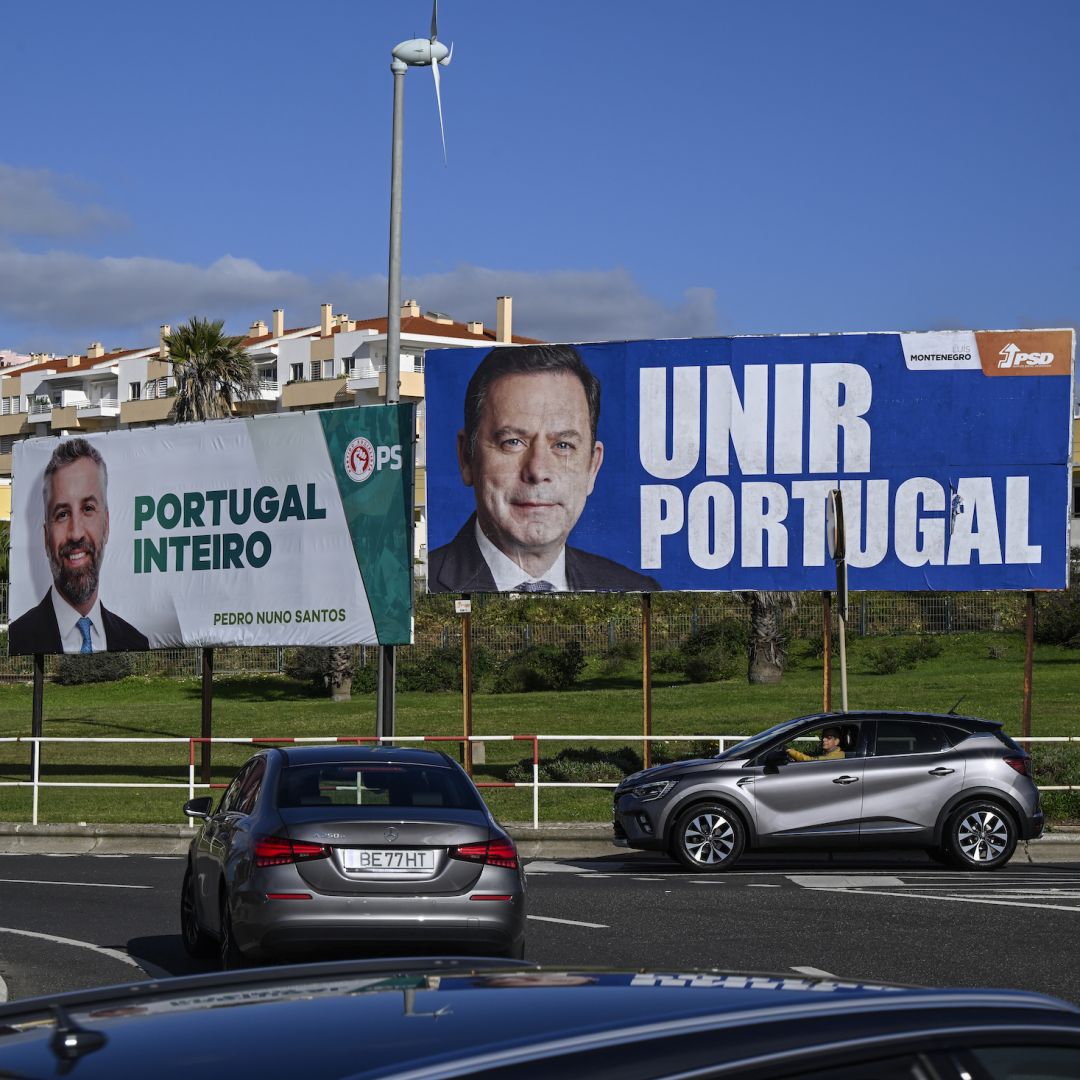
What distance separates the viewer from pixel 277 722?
37969mm

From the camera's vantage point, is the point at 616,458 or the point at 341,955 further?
the point at 616,458

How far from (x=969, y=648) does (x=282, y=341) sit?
64.6 m

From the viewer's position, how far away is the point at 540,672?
1770 inches

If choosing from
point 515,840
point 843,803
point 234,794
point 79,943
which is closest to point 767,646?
point 515,840

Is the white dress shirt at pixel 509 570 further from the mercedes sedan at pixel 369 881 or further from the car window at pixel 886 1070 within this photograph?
the car window at pixel 886 1070

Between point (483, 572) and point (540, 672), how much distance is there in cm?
1955

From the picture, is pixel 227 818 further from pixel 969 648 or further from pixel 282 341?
pixel 282 341

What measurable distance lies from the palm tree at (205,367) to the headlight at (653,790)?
33648 mm

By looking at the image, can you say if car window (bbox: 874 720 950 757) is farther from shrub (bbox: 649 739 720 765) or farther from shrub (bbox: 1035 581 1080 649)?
shrub (bbox: 1035 581 1080 649)

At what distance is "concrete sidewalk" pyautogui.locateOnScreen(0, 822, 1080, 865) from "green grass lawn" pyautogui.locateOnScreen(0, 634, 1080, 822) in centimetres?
104

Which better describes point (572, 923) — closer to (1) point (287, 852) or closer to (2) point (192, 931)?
A: (2) point (192, 931)

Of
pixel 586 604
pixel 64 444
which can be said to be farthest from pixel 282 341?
pixel 64 444

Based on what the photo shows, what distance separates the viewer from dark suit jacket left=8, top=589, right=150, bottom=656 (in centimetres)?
2788

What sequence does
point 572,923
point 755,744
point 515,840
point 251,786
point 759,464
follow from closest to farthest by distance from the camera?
point 251,786 < point 572,923 < point 755,744 < point 515,840 < point 759,464
